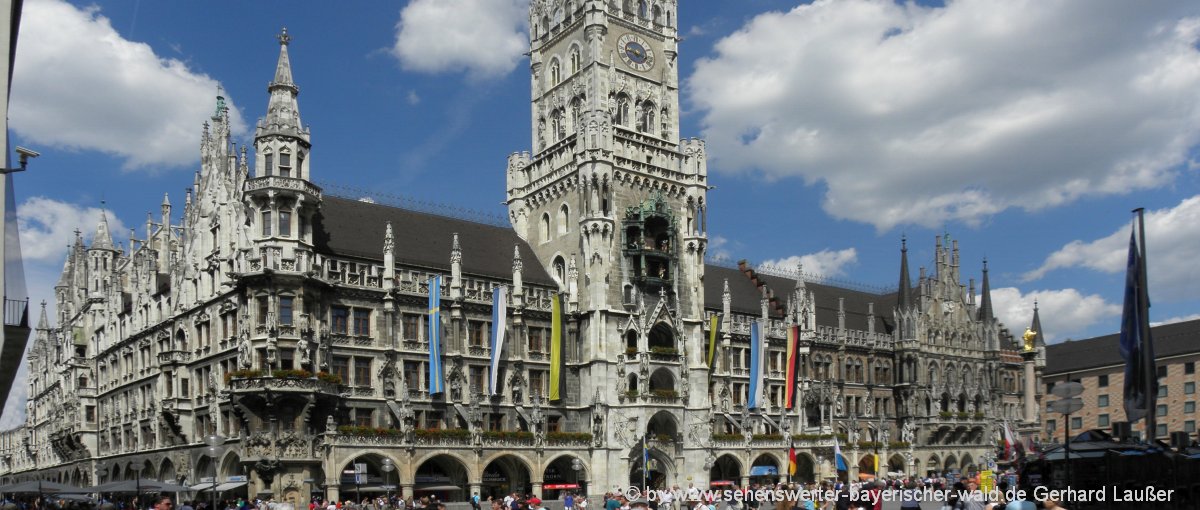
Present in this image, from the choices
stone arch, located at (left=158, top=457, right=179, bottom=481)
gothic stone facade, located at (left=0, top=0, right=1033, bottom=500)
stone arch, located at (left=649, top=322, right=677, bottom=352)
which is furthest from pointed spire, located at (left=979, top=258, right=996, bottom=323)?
stone arch, located at (left=158, top=457, right=179, bottom=481)

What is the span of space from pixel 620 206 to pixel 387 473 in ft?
80.3

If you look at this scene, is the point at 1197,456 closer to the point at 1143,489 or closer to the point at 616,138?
the point at 1143,489

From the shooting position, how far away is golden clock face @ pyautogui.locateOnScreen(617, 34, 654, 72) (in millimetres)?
76562

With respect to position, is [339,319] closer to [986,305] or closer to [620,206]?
[620,206]

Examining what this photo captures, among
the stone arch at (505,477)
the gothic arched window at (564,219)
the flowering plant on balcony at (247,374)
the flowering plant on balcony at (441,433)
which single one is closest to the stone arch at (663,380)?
the stone arch at (505,477)

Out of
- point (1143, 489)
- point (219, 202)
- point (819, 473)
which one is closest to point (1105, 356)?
point (819, 473)

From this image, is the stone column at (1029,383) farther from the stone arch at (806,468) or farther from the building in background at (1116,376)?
the building in background at (1116,376)

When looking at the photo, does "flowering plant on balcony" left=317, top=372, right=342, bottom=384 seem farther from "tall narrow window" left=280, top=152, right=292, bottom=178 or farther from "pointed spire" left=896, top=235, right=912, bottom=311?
"pointed spire" left=896, top=235, right=912, bottom=311

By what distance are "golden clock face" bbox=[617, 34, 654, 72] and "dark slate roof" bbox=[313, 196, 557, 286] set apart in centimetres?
1480

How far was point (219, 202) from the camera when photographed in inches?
2514

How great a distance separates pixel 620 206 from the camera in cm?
7200

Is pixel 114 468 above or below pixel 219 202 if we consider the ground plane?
below

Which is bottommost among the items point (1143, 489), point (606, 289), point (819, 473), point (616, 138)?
point (819, 473)

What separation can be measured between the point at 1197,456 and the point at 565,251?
50010 mm
